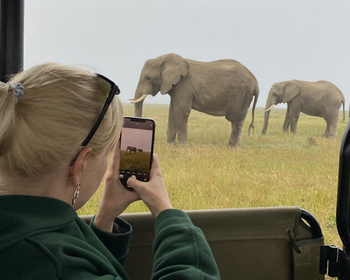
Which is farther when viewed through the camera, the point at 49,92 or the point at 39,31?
the point at 39,31

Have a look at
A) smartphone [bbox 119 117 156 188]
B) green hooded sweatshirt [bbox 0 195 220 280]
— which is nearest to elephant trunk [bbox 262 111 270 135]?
smartphone [bbox 119 117 156 188]

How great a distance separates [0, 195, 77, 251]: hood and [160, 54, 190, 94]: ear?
8.10 feet

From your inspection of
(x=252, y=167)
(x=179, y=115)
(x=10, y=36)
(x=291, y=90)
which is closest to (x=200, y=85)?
(x=179, y=115)

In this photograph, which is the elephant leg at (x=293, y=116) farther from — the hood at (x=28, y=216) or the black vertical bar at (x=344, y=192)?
the hood at (x=28, y=216)

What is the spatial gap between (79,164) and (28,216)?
9 cm

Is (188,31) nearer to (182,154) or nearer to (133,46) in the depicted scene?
(133,46)

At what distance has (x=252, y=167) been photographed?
2230mm

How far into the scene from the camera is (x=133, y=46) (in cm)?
261

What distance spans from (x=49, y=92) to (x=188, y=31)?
2236mm

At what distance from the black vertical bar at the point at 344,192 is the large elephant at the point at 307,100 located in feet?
4.78

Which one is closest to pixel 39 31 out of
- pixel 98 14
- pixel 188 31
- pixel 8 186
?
pixel 98 14

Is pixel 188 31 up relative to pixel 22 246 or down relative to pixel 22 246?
up

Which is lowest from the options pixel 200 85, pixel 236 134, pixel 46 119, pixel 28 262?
pixel 236 134

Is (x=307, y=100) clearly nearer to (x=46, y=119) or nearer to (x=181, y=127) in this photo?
(x=181, y=127)
